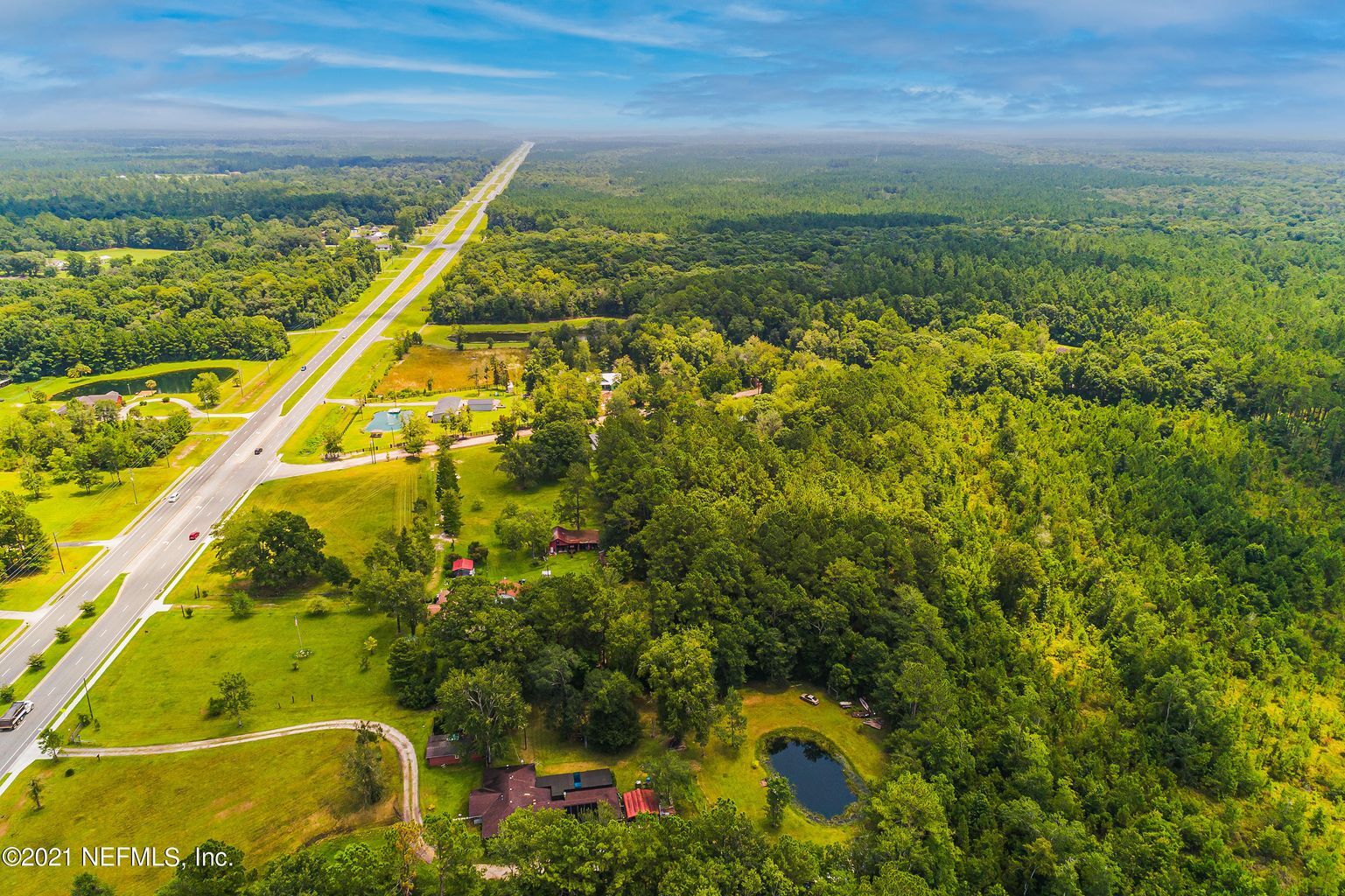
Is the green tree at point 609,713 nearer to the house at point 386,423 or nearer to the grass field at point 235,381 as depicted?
the house at point 386,423

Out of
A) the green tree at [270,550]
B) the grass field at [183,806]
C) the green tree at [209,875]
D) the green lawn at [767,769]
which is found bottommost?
the green lawn at [767,769]

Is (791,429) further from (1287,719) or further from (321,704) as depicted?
(321,704)

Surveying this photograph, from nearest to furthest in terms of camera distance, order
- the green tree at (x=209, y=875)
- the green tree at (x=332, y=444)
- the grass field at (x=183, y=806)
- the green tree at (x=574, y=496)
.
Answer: the green tree at (x=209, y=875), the grass field at (x=183, y=806), the green tree at (x=574, y=496), the green tree at (x=332, y=444)

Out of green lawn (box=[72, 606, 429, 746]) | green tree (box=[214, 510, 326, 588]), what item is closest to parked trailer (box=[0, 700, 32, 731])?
green lawn (box=[72, 606, 429, 746])

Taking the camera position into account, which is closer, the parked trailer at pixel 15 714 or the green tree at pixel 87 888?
the green tree at pixel 87 888

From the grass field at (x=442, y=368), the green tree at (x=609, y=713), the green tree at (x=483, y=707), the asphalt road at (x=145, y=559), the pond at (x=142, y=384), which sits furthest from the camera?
the grass field at (x=442, y=368)

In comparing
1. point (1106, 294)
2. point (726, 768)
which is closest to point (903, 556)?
point (726, 768)

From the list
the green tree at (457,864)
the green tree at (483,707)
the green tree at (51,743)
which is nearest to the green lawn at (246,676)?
the green tree at (51,743)
